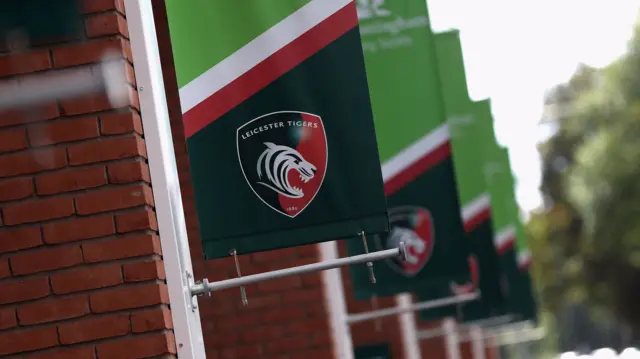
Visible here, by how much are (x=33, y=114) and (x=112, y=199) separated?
1.31 ft

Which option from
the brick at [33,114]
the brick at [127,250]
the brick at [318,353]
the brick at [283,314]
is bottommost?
the brick at [318,353]

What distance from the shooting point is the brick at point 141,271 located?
516 centimetres

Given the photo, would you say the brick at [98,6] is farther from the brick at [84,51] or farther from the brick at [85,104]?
the brick at [85,104]

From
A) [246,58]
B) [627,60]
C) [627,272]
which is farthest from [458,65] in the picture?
[627,272]

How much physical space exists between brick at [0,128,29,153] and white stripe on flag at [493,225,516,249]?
36.4 feet

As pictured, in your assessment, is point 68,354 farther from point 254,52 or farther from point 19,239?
point 254,52

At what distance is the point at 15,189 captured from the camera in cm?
520

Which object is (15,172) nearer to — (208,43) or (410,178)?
(208,43)

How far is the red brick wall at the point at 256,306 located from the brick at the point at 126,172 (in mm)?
3236

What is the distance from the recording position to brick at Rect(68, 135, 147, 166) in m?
5.20

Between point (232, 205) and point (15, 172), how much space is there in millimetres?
760

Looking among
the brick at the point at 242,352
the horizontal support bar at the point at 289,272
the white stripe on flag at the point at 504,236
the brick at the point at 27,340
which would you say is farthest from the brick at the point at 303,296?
the white stripe on flag at the point at 504,236

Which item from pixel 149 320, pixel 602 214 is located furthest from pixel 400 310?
pixel 602 214

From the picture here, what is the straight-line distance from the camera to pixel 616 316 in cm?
4556
